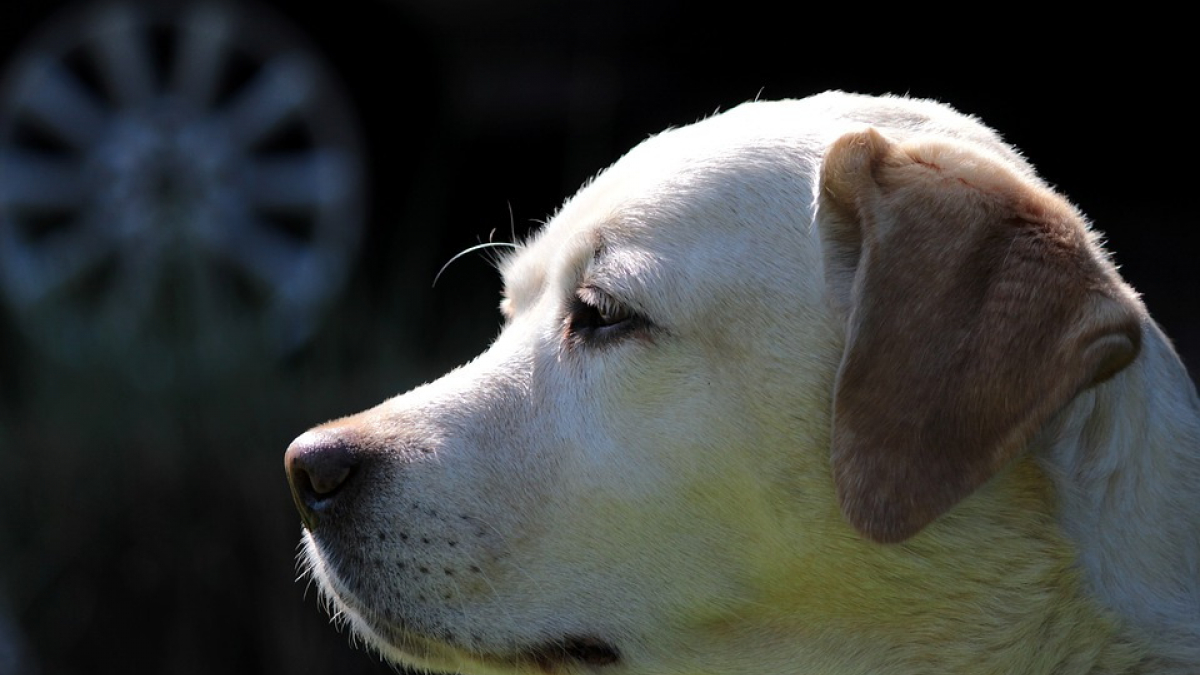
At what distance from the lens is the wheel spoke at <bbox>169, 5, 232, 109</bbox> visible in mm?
7957

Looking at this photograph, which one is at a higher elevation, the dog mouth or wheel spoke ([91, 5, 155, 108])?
the dog mouth

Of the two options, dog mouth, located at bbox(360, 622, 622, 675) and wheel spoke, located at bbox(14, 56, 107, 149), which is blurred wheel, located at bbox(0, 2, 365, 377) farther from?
dog mouth, located at bbox(360, 622, 622, 675)

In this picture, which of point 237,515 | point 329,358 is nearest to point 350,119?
point 329,358

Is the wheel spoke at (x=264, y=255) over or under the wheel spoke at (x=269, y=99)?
under

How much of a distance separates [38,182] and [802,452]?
6177 mm

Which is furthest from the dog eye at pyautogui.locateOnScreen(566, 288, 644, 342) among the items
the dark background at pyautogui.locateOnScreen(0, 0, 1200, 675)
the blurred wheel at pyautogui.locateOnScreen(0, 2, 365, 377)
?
the blurred wheel at pyautogui.locateOnScreen(0, 2, 365, 377)

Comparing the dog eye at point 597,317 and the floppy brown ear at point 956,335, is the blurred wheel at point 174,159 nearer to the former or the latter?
the dog eye at point 597,317

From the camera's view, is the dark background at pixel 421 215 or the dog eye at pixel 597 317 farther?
the dark background at pixel 421 215

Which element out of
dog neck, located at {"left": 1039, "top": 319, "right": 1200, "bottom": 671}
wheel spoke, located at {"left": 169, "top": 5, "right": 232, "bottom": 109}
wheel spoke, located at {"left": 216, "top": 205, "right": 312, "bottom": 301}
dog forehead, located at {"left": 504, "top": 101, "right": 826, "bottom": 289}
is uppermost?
dog forehead, located at {"left": 504, "top": 101, "right": 826, "bottom": 289}

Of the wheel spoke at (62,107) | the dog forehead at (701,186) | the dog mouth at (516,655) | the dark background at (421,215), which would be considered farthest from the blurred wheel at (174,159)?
the dog mouth at (516,655)

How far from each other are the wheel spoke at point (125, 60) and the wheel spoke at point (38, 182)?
46cm

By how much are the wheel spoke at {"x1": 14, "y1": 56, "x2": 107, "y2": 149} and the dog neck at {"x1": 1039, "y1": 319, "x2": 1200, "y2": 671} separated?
20.4 ft

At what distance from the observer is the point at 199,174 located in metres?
7.87

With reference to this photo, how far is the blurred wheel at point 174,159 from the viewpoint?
7672 millimetres
